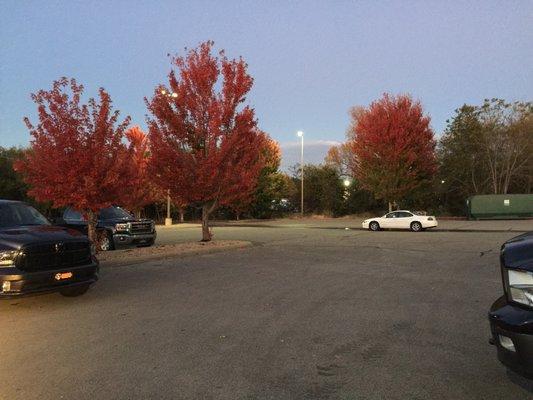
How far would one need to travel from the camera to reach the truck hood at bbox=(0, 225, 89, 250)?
7.55 m

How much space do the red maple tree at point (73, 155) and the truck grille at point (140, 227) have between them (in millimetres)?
3125

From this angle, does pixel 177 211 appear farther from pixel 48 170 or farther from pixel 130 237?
pixel 48 170

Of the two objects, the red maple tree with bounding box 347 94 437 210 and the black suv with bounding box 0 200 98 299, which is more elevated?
the red maple tree with bounding box 347 94 437 210

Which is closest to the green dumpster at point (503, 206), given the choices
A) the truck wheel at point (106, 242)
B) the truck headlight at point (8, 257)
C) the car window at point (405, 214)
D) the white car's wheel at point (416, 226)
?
the car window at point (405, 214)

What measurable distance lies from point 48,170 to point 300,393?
1119cm

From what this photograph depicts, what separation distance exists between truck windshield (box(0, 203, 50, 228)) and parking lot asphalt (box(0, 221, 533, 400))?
4.45ft

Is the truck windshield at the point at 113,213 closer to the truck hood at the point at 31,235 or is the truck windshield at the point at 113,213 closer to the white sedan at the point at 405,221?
the truck hood at the point at 31,235

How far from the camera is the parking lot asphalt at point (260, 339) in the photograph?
4.56 m

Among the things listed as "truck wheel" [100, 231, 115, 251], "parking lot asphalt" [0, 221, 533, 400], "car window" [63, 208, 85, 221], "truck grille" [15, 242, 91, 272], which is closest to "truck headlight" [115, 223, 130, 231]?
"truck wheel" [100, 231, 115, 251]

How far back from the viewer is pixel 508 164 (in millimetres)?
44875

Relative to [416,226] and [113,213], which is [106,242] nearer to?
[113,213]

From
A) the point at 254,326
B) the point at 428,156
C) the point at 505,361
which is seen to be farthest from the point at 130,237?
the point at 428,156

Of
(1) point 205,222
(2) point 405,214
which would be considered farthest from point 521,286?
(2) point 405,214

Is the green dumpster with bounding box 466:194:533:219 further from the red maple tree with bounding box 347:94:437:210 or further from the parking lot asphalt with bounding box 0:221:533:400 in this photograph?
the parking lot asphalt with bounding box 0:221:533:400
